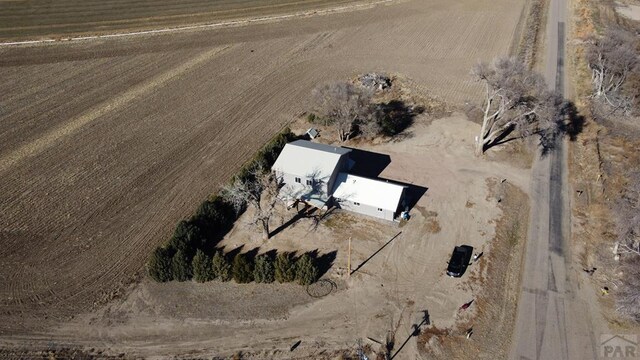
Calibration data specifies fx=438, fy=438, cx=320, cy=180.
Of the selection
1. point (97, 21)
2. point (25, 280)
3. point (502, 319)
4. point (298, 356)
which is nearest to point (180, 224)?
point (25, 280)

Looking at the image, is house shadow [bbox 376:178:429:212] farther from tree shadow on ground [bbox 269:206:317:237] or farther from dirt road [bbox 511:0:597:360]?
dirt road [bbox 511:0:597:360]

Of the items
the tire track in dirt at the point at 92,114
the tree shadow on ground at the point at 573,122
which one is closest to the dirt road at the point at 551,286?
the tree shadow on ground at the point at 573,122

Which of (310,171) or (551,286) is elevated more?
(310,171)

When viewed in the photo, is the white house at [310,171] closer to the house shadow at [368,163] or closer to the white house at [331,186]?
the white house at [331,186]

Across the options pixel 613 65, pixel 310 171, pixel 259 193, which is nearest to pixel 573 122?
pixel 613 65

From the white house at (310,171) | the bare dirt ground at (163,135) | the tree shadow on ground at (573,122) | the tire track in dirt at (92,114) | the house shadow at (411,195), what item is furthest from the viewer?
the tree shadow on ground at (573,122)

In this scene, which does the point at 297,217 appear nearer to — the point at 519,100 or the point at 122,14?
the point at 519,100
